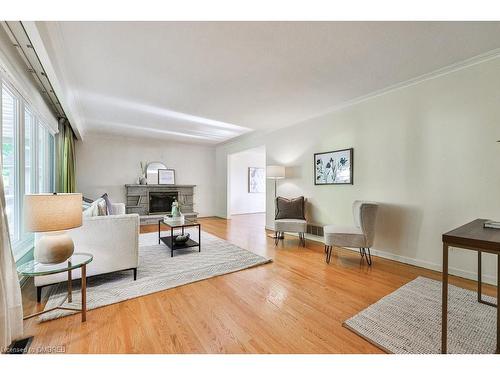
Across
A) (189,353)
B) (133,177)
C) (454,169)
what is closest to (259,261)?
(189,353)

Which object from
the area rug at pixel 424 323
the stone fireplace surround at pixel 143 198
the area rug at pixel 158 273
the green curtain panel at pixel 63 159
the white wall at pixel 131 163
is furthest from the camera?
the stone fireplace surround at pixel 143 198

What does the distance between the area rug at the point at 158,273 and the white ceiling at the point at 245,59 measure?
2.27 meters

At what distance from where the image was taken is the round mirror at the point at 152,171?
20.9 feet

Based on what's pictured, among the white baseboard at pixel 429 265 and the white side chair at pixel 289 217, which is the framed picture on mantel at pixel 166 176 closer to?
the white side chair at pixel 289 217

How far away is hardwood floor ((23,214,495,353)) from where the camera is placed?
4.67ft

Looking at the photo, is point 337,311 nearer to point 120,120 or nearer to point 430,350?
point 430,350

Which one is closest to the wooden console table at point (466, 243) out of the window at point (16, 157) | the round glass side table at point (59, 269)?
the round glass side table at point (59, 269)

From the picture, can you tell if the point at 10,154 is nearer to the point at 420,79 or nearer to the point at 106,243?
the point at 106,243

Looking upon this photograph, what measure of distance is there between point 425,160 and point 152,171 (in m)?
6.23

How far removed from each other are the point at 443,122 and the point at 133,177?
670cm

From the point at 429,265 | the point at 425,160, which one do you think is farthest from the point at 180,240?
the point at 425,160

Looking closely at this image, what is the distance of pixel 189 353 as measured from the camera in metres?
1.35

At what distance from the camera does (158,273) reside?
2574mm

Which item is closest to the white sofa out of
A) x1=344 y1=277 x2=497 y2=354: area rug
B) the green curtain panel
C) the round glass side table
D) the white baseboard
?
the round glass side table
